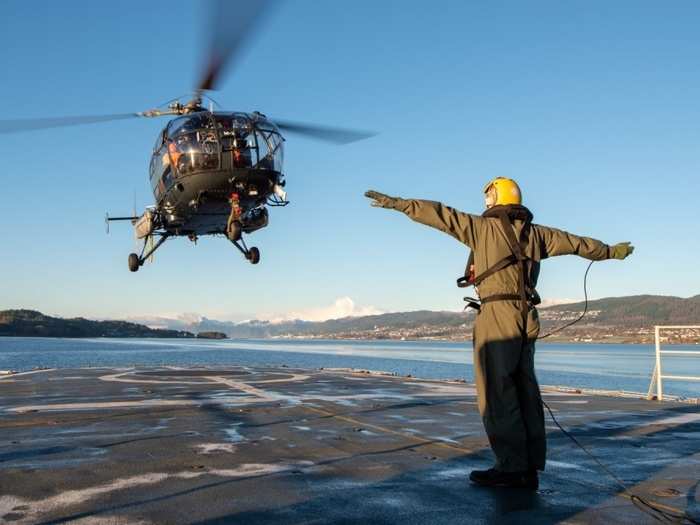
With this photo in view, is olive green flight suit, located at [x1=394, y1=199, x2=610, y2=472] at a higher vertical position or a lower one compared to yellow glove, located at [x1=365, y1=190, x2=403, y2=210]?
lower

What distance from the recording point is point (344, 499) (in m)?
5.50

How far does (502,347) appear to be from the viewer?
20.8 feet

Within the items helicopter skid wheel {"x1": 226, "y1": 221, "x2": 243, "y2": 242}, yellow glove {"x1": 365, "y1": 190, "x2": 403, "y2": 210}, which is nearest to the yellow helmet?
yellow glove {"x1": 365, "y1": 190, "x2": 403, "y2": 210}

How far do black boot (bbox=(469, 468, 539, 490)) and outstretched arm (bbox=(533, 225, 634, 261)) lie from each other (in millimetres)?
2240

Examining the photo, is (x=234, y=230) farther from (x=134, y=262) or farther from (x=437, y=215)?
(x=437, y=215)

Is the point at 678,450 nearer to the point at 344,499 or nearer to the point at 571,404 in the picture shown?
the point at 344,499

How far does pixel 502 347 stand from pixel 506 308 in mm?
392

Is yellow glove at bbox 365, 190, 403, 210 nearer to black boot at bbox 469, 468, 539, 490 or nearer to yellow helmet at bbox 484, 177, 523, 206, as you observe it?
yellow helmet at bbox 484, 177, 523, 206

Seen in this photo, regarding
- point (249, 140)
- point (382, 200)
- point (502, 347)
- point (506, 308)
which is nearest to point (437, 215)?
point (382, 200)

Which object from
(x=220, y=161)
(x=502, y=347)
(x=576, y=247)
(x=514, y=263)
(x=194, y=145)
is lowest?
(x=502, y=347)

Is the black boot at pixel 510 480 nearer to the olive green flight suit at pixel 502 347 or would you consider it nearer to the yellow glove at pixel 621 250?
the olive green flight suit at pixel 502 347

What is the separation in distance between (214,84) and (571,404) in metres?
12.4

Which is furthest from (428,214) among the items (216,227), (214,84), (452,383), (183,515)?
(216,227)

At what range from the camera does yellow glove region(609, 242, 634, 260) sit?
7090 mm
